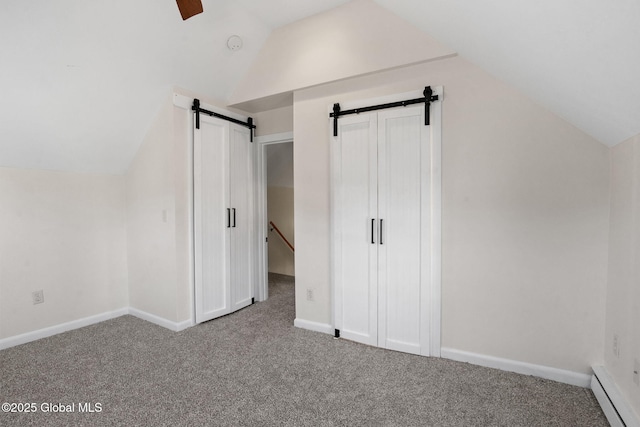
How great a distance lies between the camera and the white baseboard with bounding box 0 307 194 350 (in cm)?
273

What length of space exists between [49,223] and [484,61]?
408 cm

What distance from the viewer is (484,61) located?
207 cm

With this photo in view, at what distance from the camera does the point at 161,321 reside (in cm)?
316

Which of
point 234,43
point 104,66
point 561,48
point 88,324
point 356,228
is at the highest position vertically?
point 234,43

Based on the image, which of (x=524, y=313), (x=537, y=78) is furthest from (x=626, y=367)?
(x=537, y=78)

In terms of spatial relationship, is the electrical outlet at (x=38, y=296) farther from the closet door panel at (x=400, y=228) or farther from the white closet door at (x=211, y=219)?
the closet door panel at (x=400, y=228)

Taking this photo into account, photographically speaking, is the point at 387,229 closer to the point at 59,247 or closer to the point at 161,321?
Result: the point at 161,321

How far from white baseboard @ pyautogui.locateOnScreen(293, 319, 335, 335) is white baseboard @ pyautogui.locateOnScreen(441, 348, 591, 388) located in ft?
3.41

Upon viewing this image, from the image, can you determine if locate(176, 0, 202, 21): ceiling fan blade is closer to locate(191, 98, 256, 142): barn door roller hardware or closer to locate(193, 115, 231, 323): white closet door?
locate(191, 98, 256, 142): barn door roller hardware

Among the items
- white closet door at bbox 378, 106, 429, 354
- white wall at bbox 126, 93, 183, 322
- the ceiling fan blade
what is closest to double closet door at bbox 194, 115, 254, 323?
white wall at bbox 126, 93, 183, 322

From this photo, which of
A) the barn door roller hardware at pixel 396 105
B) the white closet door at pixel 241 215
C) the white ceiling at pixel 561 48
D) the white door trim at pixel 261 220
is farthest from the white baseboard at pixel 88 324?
the white ceiling at pixel 561 48

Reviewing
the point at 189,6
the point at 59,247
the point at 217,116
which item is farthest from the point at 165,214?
the point at 189,6

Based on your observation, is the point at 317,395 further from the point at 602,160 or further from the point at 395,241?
the point at 602,160

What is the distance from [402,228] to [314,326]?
1.35 metres
